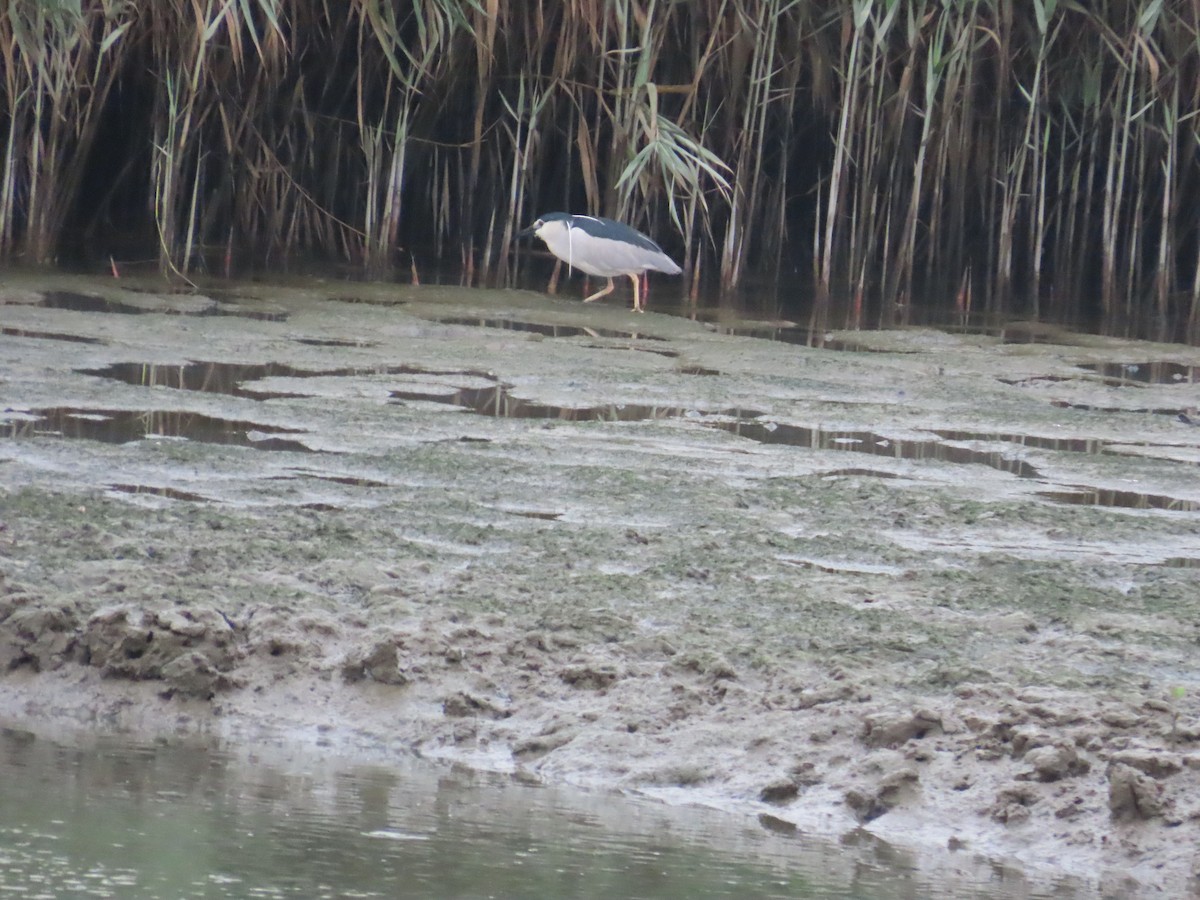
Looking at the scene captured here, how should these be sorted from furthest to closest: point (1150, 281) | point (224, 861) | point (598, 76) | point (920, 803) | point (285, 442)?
1. point (1150, 281)
2. point (598, 76)
3. point (285, 442)
4. point (920, 803)
5. point (224, 861)

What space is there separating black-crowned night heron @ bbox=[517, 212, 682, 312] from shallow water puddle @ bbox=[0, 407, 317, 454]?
439cm

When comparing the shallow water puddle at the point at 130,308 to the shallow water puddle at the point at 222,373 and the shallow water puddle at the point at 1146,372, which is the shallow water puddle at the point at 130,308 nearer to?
the shallow water puddle at the point at 222,373

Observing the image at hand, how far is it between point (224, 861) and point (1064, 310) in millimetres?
9942

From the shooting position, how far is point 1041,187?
1163 centimetres

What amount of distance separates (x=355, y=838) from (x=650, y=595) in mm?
Result: 1297

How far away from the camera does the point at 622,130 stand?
33.3ft

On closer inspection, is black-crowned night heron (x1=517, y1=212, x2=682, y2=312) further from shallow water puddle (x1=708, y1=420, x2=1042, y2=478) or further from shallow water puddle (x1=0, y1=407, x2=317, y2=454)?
shallow water puddle (x1=0, y1=407, x2=317, y2=454)

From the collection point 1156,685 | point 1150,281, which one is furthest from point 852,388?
point 1150,281

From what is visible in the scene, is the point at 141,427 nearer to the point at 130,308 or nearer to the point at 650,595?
the point at 650,595

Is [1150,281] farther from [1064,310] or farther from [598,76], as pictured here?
[598,76]

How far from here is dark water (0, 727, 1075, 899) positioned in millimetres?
2340

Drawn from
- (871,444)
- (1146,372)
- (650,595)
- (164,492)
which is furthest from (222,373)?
(1146,372)

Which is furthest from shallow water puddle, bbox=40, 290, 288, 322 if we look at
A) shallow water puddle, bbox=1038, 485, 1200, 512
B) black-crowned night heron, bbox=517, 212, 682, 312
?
shallow water puddle, bbox=1038, 485, 1200, 512

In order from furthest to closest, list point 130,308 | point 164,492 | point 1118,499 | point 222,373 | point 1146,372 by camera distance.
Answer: point 1146,372 → point 130,308 → point 222,373 → point 1118,499 → point 164,492
